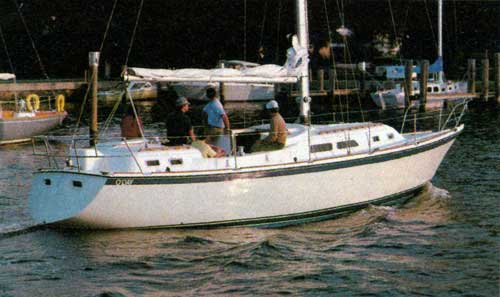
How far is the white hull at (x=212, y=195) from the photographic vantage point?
60.1 ft

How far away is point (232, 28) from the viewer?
6644 centimetres

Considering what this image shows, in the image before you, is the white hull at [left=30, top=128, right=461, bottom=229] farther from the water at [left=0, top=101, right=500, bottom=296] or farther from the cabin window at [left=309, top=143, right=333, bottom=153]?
the cabin window at [left=309, top=143, right=333, bottom=153]

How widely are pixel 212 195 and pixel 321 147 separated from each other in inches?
117

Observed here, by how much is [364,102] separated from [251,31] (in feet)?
52.5

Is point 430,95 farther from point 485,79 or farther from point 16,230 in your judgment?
point 16,230

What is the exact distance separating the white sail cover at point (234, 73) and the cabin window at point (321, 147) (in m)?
1.79

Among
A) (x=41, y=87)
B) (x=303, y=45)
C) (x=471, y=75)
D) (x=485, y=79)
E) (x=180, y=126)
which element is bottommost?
(x=180, y=126)

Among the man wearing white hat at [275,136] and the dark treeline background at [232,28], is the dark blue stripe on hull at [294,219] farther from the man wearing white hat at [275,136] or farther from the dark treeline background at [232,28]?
the dark treeline background at [232,28]

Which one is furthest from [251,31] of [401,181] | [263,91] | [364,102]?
[401,181]

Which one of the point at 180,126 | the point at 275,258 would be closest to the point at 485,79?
the point at 180,126

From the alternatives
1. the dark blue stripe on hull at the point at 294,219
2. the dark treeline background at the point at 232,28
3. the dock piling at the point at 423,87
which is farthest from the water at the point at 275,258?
the dark treeline background at the point at 232,28

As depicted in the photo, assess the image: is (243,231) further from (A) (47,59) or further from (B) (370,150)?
(A) (47,59)

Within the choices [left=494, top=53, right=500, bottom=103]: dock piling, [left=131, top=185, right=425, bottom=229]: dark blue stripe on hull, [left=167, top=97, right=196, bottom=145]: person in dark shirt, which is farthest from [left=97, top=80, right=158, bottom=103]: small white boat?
[left=167, top=97, right=196, bottom=145]: person in dark shirt

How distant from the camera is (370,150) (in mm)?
20844
